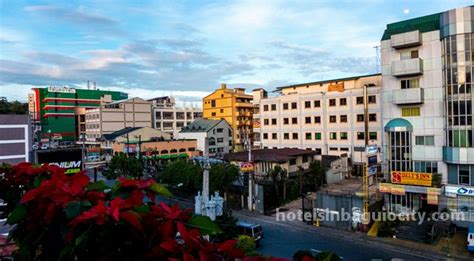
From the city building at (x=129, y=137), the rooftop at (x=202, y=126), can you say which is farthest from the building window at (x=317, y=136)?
the city building at (x=129, y=137)

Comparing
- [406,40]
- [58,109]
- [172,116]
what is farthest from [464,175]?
[58,109]

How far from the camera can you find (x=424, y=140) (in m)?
20.4

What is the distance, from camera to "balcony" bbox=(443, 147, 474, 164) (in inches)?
719

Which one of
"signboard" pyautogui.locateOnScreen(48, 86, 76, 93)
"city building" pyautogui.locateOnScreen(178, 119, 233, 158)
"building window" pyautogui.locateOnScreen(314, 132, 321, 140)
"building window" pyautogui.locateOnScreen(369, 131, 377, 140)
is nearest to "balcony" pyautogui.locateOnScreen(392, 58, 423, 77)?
"building window" pyautogui.locateOnScreen(369, 131, 377, 140)

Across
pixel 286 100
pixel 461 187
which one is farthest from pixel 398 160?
pixel 286 100

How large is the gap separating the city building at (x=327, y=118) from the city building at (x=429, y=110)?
11204mm

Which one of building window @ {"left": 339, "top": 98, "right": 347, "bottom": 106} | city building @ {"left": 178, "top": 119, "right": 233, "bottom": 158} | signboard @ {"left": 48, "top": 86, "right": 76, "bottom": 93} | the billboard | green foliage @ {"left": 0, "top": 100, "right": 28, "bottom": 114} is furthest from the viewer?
signboard @ {"left": 48, "top": 86, "right": 76, "bottom": 93}

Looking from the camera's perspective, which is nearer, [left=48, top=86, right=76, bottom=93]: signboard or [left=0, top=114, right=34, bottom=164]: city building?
[left=0, top=114, right=34, bottom=164]: city building

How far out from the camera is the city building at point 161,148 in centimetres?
4581

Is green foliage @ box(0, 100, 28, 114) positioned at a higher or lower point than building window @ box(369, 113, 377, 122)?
higher

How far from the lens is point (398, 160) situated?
69.8 ft

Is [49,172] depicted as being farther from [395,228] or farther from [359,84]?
[359,84]

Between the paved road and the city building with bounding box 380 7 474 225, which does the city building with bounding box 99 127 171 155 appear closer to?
the paved road

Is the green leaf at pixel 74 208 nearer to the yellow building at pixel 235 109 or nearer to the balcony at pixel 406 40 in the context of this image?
the balcony at pixel 406 40
